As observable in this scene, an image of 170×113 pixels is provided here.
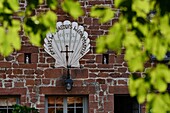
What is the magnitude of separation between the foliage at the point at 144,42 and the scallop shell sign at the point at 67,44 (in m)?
6.74

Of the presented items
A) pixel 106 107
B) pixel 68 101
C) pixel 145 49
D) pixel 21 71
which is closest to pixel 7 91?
pixel 21 71

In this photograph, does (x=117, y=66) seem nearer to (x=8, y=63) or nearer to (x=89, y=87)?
(x=89, y=87)

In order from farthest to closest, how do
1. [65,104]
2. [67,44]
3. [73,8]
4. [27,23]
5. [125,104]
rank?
[125,104]
[65,104]
[67,44]
[27,23]
[73,8]

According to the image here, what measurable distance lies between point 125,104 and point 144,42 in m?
7.64

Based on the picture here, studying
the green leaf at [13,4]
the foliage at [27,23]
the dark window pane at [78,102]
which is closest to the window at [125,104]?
the dark window pane at [78,102]

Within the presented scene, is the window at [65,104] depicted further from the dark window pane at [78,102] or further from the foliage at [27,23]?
the foliage at [27,23]

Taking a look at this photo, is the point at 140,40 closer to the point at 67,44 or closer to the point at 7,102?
the point at 67,44

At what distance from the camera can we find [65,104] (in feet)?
32.3

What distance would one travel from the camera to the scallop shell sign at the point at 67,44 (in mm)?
9734

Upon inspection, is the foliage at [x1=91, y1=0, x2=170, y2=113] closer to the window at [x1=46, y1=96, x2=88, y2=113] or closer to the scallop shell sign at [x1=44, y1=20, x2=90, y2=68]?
the scallop shell sign at [x1=44, y1=20, x2=90, y2=68]

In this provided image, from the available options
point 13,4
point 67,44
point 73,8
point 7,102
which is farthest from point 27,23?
point 7,102

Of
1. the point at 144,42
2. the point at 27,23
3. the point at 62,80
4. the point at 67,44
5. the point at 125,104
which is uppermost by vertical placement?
the point at 67,44

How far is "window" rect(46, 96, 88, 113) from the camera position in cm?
984

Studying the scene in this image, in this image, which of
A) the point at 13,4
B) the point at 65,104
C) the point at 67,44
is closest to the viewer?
the point at 13,4
